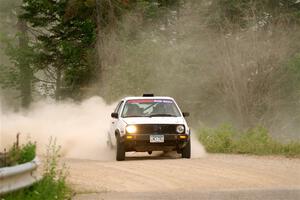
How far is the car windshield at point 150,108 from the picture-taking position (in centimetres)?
2144

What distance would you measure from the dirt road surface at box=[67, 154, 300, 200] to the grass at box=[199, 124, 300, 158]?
A: 3197mm

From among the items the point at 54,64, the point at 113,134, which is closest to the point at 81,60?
the point at 54,64

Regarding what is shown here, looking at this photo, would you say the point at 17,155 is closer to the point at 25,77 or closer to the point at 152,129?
the point at 152,129

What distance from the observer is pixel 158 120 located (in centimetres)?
2081

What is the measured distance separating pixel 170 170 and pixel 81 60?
29525 millimetres

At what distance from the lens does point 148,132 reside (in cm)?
2047

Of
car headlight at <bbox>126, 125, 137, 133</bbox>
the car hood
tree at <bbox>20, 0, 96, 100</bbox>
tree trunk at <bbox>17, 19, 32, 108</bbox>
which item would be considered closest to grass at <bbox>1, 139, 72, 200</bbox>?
car headlight at <bbox>126, 125, 137, 133</bbox>

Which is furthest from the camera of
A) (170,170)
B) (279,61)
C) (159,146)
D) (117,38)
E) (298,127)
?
(298,127)

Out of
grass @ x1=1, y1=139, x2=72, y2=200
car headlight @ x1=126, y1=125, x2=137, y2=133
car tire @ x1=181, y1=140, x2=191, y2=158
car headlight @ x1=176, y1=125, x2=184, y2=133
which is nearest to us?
grass @ x1=1, y1=139, x2=72, y2=200

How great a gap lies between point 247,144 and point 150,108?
3.11 m

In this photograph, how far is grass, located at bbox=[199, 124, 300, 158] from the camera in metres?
21.6

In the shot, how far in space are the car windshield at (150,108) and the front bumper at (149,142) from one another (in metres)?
1.02

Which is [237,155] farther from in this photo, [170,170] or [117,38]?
[117,38]

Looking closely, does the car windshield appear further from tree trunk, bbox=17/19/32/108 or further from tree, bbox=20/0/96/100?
tree trunk, bbox=17/19/32/108
